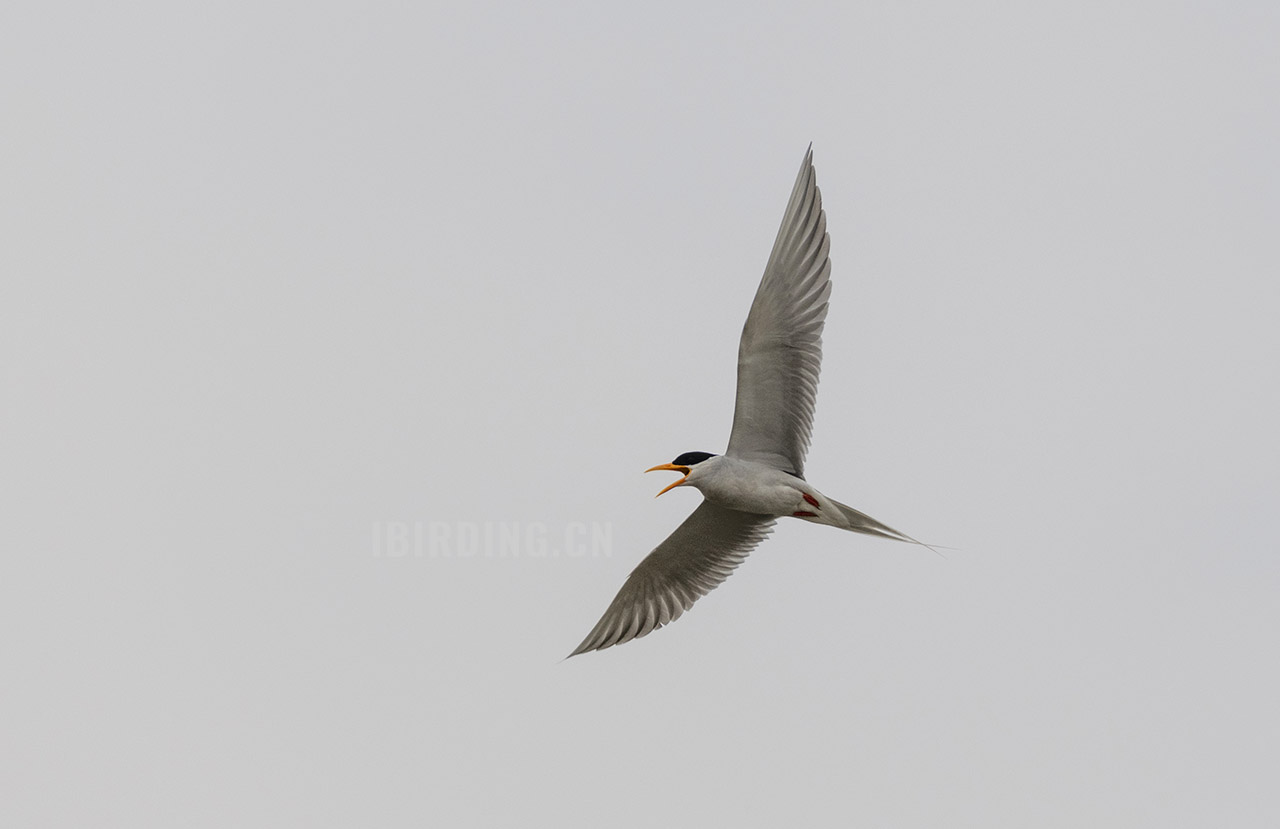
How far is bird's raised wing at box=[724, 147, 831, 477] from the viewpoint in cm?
1675

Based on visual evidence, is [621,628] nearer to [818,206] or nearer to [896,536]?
[896,536]

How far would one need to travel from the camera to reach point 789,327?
1684 centimetres

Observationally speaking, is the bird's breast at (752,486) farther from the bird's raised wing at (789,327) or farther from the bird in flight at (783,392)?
the bird's raised wing at (789,327)

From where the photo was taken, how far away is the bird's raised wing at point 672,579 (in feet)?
59.9

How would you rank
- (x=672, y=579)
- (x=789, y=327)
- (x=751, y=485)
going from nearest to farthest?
(x=751, y=485) < (x=789, y=327) < (x=672, y=579)

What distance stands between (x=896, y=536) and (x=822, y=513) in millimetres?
855

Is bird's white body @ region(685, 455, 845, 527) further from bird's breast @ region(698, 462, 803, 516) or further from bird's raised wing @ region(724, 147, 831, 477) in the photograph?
bird's raised wing @ region(724, 147, 831, 477)

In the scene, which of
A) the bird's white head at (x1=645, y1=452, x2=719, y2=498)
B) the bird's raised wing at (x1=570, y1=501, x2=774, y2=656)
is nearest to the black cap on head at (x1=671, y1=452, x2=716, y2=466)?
the bird's white head at (x1=645, y1=452, x2=719, y2=498)

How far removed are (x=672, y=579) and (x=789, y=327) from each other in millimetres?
3600

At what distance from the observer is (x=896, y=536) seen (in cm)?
1644

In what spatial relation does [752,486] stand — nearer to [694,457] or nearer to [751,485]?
[751,485]

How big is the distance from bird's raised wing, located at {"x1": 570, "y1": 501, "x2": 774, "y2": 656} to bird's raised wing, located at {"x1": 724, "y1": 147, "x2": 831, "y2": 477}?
1591mm

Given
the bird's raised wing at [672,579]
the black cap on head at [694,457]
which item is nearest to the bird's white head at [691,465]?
the black cap on head at [694,457]

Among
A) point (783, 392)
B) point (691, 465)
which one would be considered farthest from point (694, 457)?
point (783, 392)
